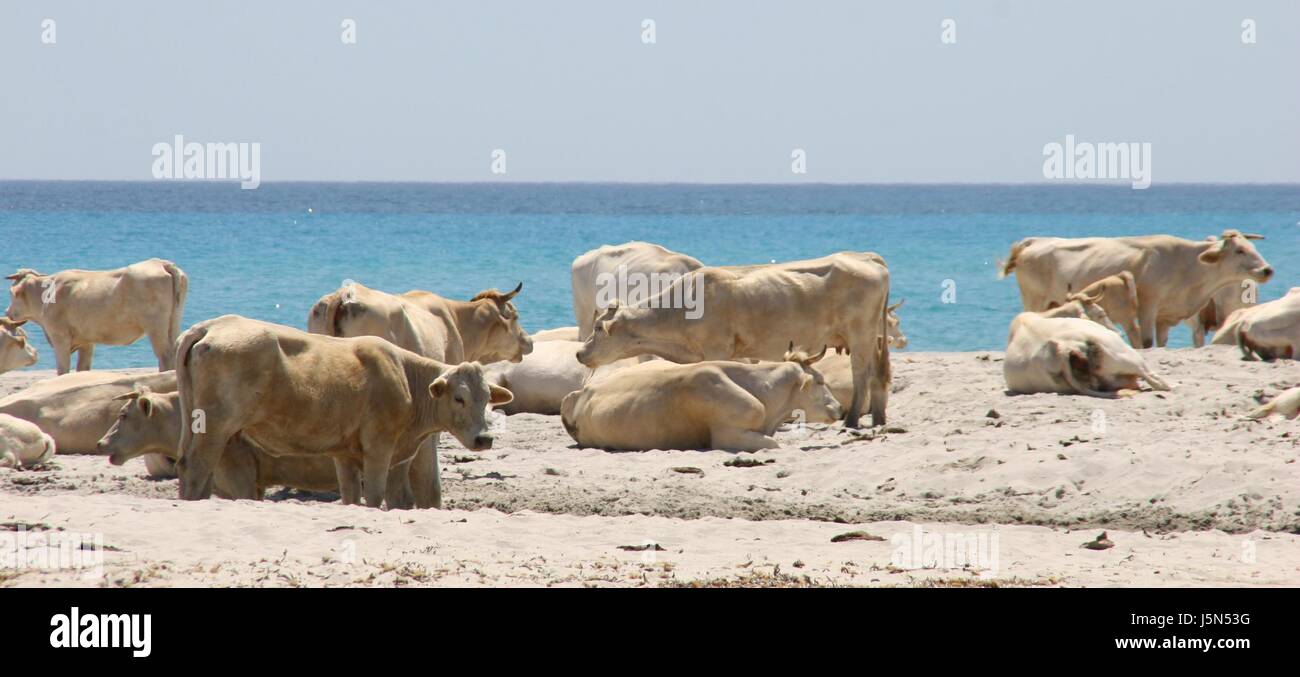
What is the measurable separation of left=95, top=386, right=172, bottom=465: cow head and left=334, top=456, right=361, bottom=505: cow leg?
4.46 ft

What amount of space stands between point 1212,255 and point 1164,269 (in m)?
0.60

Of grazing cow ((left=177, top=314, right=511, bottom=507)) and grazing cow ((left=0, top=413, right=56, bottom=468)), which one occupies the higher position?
grazing cow ((left=177, top=314, right=511, bottom=507))

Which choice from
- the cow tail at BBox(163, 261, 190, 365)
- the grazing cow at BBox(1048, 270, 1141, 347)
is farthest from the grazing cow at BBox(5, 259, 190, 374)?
the grazing cow at BBox(1048, 270, 1141, 347)

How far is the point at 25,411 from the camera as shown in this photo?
12.7 m

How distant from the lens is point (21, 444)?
11.7 m

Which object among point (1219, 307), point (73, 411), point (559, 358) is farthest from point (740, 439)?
point (1219, 307)

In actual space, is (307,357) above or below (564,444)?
above

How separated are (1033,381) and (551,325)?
19.1 meters

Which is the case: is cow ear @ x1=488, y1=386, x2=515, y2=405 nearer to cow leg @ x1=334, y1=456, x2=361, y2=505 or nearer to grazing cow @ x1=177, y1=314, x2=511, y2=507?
grazing cow @ x1=177, y1=314, x2=511, y2=507

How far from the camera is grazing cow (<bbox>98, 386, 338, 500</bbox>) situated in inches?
396

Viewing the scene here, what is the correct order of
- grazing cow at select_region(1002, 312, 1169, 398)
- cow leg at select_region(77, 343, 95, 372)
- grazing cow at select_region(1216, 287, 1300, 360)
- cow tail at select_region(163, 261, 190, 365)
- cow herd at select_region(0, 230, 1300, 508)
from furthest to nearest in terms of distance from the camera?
1. cow leg at select_region(77, 343, 95, 372)
2. cow tail at select_region(163, 261, 190, 365)
3. grazing cow at select_region(1216, 287, 1300, 360)
4. grazing cow at select_region(1002, 312, 1169, 398)
5. cow herd at select_region(0, 230, 1300, 508)
